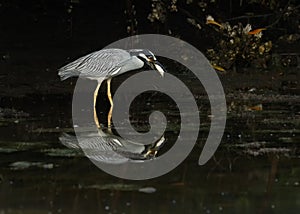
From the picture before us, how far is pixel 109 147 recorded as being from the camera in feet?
30.7

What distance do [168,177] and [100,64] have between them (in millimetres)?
4045

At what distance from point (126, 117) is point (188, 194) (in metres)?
3.94

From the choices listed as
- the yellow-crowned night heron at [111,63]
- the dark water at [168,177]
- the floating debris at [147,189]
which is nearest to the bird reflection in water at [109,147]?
the dark water at [168,177]

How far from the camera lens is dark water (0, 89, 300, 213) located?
712 centimetres

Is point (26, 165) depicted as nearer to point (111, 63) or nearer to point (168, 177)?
point (168, 177)

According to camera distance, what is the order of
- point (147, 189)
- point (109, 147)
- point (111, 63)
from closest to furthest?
point (147, 189) < point (109, 147) < point (111, 63)

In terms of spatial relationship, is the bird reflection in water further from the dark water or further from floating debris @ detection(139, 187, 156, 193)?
floating debris @ detection(139, 187, 156, 193)

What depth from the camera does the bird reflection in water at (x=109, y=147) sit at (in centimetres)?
889

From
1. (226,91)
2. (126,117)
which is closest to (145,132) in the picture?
(126,117)

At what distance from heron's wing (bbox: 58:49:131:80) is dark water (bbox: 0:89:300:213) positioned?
1078mm

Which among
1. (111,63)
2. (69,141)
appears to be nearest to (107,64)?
(111,63)

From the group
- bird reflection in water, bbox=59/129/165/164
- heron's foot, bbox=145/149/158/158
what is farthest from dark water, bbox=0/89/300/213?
heron's foot, bbox=145/149/158/158

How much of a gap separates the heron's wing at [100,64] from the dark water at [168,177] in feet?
3.54

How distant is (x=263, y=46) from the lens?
47.7 ft
